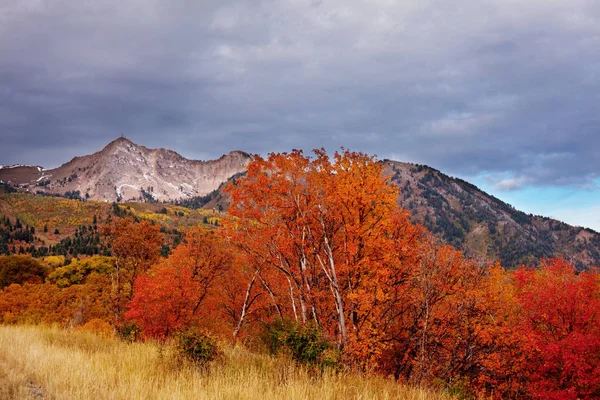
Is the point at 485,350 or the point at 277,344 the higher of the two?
the point at 277,344

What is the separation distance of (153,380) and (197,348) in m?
1.76

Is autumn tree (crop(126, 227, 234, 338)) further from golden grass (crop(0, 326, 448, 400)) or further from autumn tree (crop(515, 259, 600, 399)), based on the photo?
autumn tree (crop(515, 259, 600, 399))

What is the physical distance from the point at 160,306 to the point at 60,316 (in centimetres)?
4013

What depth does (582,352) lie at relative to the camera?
30688 millimetres

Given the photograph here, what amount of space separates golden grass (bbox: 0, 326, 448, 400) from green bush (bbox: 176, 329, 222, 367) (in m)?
0.33

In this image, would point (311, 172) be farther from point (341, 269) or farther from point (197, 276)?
point (197, 276)

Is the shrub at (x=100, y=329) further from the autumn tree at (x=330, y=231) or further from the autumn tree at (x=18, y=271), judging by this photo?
the autumn tree at (x=18, y=271)

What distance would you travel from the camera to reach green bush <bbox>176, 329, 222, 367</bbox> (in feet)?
34.5

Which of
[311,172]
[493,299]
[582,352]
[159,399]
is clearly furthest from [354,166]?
[582,352]

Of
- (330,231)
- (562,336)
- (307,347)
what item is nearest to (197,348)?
(307,347)

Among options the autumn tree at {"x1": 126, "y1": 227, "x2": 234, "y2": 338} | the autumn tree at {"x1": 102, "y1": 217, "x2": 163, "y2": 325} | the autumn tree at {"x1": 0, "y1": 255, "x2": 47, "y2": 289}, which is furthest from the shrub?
the autumn tree at {"x1": 0, "y1": 255, "x2": 47, "y2": 289}

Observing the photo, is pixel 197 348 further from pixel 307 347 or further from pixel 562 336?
pixel 562 336

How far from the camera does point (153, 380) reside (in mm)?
8859

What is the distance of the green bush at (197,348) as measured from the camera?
10.5 metres
